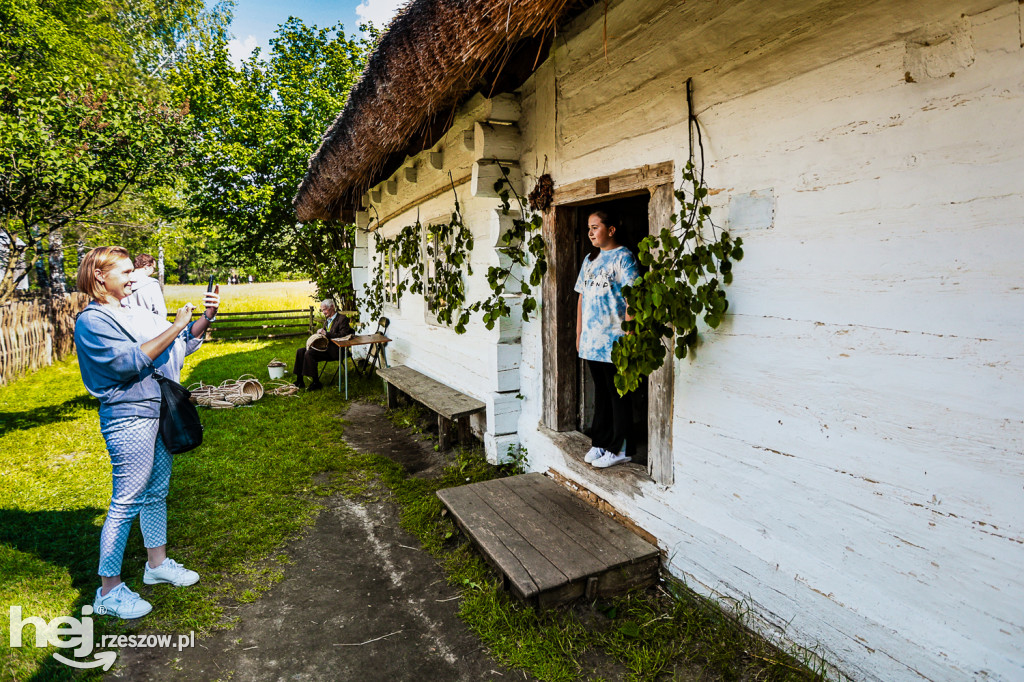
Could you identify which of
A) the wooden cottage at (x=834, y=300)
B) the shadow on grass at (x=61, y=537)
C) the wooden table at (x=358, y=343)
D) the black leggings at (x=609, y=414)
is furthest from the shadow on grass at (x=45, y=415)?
the black leggings at (x=609, y=414)

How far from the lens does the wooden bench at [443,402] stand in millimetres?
4453

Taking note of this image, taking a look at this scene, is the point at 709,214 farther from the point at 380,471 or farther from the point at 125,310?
the point at 380,471

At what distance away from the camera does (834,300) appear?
1788 millimetres

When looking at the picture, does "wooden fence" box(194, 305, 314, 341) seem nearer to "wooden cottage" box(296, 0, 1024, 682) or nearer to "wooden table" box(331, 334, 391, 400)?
"wooden table" box(331, 334, 391, 400)

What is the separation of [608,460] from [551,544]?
2.00 feet

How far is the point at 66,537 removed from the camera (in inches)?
128

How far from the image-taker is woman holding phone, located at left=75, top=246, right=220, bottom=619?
7.64ft

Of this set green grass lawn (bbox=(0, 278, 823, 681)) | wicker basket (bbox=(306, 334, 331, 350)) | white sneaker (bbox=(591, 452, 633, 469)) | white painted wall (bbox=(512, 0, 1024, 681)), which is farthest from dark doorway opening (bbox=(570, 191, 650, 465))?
wicker basket (bbox=(306, 334, 331, 350))

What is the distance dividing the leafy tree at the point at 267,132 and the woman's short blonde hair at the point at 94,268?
30.7 ft

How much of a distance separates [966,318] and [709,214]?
1.01 metres

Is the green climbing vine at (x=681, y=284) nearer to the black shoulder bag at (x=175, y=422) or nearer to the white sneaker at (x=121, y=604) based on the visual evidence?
the black shoulder bag at (x=175, y=422)

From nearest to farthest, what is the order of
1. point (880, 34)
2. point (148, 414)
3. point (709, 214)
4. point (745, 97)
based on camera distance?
point (880, 34) < point (745, 97) < point (709, 214) < point (148, 414)

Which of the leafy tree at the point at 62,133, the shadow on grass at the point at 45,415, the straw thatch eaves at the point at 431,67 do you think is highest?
the leafy tree at the point at 62,133

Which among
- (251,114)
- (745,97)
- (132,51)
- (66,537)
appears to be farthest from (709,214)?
(132,51)
